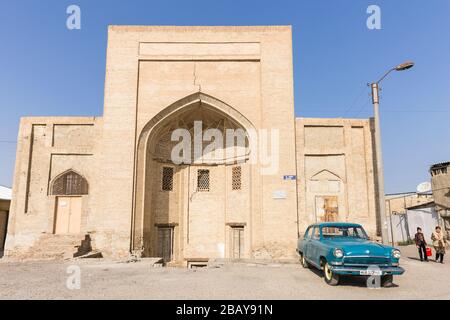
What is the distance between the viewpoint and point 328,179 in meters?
15.7

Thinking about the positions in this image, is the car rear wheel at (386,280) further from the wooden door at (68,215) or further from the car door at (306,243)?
the wooden door at (68,215)

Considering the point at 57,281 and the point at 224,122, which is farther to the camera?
the point at 224,122

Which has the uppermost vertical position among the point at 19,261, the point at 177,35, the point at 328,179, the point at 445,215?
the point at 177,35

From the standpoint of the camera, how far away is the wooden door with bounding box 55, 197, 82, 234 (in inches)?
607

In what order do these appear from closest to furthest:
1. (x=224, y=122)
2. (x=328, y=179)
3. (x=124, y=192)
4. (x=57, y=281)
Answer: (x=57, y=281)
(x=124, y=192)
(x=328, y=179)
(x=224, y=122)

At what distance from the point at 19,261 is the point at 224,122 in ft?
34.2

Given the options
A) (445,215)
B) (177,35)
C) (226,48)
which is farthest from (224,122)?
(445,215)

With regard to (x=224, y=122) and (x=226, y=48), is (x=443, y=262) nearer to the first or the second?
(x=224, y=122)

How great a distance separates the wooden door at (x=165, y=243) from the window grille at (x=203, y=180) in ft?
8.52

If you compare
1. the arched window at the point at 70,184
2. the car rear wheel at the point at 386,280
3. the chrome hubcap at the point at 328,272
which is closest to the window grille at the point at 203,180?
the arched window at the point at 70,184

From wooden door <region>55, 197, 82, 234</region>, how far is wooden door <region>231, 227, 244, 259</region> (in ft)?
23.4

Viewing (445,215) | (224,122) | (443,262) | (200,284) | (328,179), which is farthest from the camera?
(445,215)

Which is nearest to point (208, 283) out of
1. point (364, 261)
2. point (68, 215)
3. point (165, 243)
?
point (364, 261)

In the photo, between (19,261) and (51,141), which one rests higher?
(51,141)
